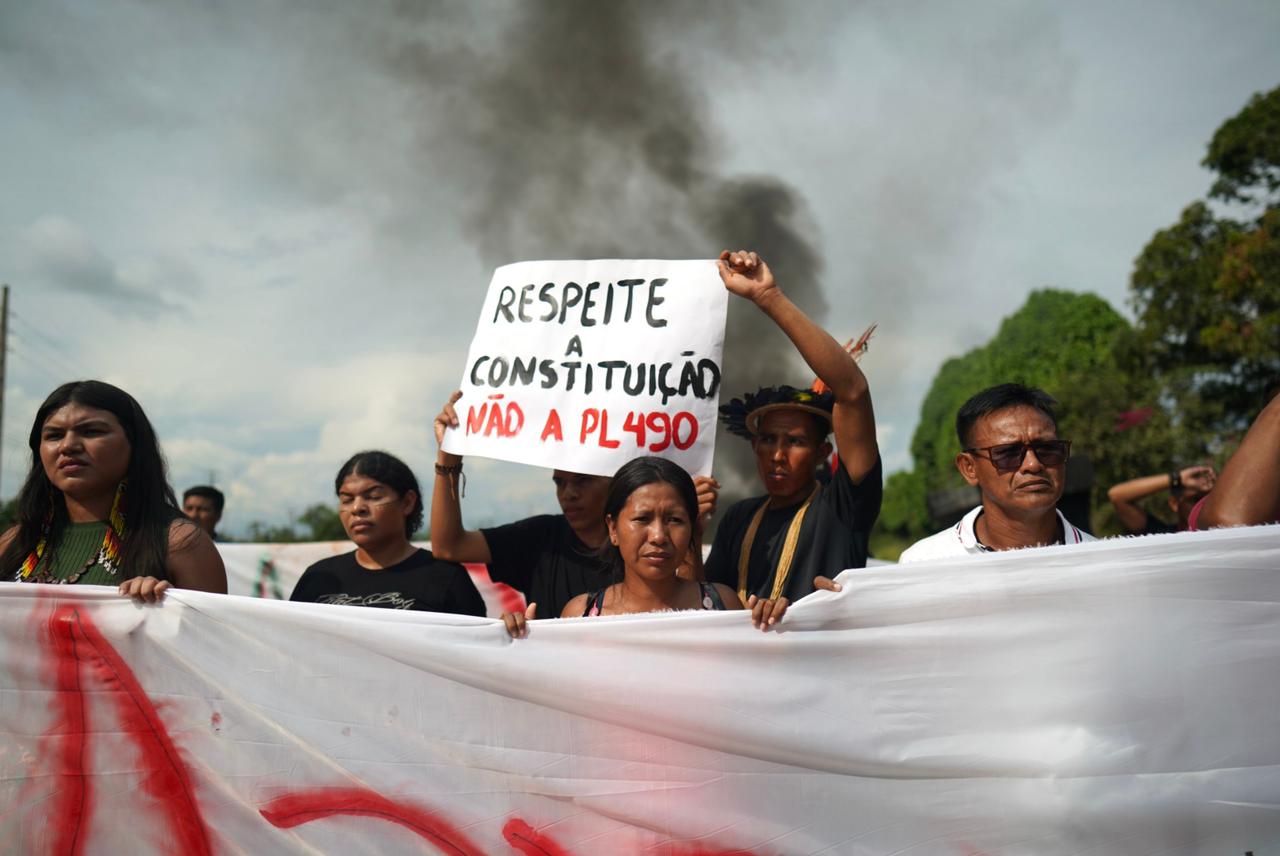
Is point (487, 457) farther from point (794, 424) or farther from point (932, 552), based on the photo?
point (932, 552)

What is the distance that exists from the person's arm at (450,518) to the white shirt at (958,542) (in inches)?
60.3

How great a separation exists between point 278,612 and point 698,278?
173 cm

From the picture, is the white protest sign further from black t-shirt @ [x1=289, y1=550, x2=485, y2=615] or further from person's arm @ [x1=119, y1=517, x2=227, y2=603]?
person's arm @ [x1=119, y1=517, x2=227, y2=603]

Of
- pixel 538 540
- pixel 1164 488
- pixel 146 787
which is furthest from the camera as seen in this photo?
pixel 1164 488

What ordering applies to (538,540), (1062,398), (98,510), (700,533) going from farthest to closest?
(1062,398) < (538,540) < (700,533) < (98,510)

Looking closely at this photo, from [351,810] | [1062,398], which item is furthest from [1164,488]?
[1062,398]

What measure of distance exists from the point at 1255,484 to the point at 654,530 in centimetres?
156

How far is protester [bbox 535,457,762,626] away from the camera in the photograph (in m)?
2.69

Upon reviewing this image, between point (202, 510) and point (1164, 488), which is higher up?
point (1164, 488)

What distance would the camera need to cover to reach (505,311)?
3.60 meters

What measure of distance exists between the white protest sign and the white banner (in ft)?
3.29

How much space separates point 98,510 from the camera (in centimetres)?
273

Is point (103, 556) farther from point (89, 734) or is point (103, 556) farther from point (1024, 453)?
point (1024, 453)

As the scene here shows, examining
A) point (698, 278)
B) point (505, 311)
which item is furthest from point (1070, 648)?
point (505, 311)
